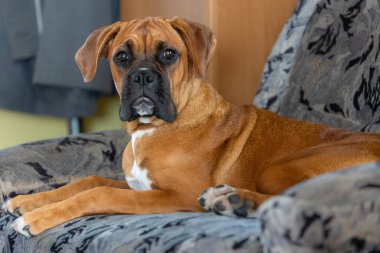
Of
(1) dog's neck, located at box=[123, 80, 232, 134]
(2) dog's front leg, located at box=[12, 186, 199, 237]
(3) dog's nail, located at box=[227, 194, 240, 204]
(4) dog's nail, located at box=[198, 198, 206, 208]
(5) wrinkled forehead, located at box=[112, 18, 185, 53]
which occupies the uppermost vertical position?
(5) wrinkled forehead, located at box=[112, 18, 185, 53]

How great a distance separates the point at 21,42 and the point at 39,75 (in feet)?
0.67

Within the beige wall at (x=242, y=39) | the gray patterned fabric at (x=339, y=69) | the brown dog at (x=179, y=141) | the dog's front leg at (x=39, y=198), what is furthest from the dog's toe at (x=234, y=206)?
the beige wall at (x=242, y=39)

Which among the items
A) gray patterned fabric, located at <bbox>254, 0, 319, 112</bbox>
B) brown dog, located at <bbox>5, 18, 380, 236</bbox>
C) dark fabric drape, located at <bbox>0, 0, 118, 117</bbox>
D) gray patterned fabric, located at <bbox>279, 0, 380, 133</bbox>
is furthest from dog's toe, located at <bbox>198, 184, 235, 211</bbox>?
dark fabric drape, located at <bbox>0, 0, 118, 117</bbox>

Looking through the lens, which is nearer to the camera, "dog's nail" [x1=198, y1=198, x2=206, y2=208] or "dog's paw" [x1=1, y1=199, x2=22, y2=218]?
"dog's nail" [x1=198, y1=198, x2=206, y2=208]

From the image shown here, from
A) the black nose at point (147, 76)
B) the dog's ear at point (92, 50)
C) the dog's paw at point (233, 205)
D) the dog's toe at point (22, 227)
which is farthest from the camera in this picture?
the dog's ear at point (92, 50)

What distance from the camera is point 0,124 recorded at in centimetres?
346

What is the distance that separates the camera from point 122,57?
7.06 feet

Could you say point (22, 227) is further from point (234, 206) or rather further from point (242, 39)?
point (242, 39)

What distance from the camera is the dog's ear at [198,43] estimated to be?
2109 mm

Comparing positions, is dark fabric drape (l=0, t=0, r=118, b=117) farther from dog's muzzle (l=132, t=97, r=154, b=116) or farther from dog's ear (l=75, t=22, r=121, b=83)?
dog's muzzle (l=132, t=97, r=154, b=116)

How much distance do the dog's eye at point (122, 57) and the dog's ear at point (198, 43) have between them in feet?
0.62

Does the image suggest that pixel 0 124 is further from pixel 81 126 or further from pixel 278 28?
pixel 278 28

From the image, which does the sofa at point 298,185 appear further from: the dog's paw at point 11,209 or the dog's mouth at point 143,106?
the dog's mouth at point 143,106

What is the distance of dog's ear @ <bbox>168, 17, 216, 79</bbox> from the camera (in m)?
2.11
